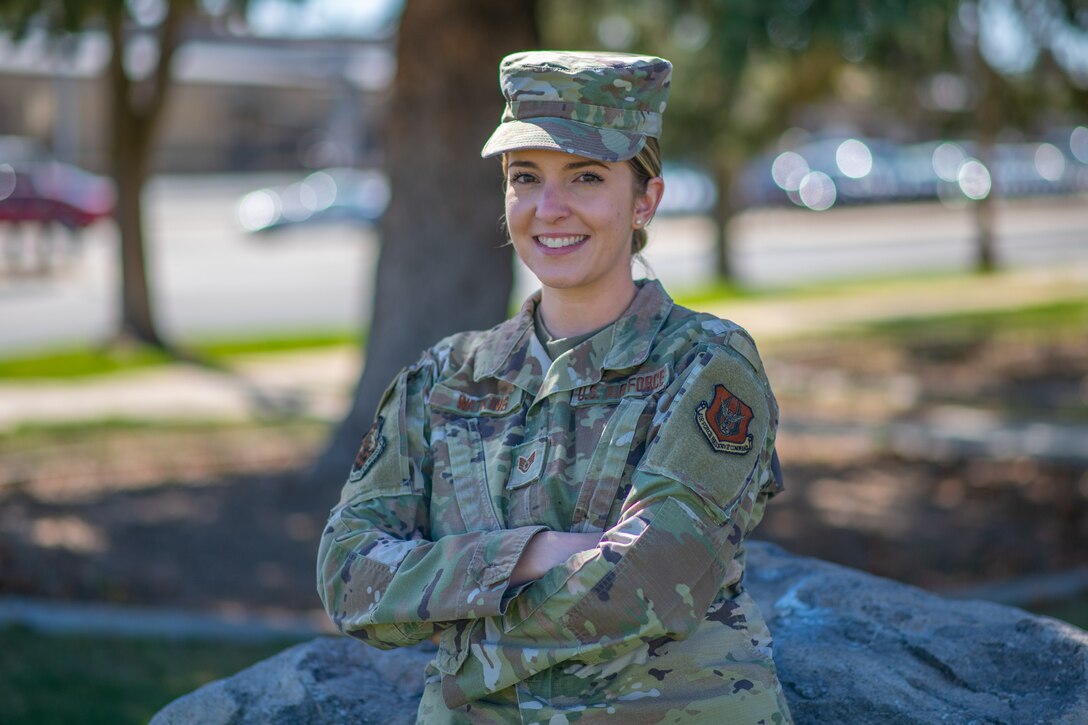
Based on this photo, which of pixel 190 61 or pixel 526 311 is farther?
pixel 190 61

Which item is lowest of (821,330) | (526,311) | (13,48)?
(821,330)

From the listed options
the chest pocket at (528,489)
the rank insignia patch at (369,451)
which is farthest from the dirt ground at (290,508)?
the chest pocket at (528,489)

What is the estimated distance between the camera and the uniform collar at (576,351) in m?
2.57

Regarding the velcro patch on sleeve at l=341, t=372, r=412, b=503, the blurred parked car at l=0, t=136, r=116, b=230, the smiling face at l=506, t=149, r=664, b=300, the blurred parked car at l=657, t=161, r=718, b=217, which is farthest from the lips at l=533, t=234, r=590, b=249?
the blurred parked car at l=657, t=161, r=718, b=217

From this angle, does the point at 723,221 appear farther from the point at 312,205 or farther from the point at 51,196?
the point at 51,196

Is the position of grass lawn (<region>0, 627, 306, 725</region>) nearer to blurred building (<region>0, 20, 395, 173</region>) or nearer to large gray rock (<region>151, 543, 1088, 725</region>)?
large gray rock (<region>151, 543, 1088, 725</region>)

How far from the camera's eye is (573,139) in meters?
2.51

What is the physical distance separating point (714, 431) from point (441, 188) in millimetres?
5098

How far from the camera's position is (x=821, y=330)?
14797 millimetres

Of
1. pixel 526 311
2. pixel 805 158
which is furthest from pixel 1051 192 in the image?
pixel 526 311

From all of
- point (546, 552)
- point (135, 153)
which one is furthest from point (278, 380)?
point (546, 552)

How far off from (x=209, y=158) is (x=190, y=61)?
12.2 ft

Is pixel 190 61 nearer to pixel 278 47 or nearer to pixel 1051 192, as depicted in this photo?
pixel 278 47

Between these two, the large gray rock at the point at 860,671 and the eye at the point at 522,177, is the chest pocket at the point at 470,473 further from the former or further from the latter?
the large gray rock at the point at 860,671
